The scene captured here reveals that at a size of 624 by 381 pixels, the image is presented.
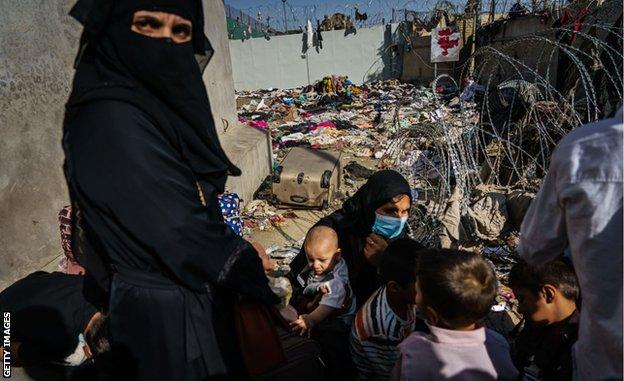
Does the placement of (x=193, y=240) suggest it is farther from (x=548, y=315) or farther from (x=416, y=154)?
(x=416, y=154)

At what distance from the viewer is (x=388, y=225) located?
2562mm

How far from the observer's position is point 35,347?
2039 millimetres

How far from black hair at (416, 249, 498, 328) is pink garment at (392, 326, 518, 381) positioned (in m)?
0.06

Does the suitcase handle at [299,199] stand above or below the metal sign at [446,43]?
below

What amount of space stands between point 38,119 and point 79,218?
2.20 metres

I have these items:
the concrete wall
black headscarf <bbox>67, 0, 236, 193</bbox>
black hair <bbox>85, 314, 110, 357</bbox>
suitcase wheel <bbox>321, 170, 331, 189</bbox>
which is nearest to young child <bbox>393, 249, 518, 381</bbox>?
black headscarf <bbox>67, 0, 236, 193</bbox>

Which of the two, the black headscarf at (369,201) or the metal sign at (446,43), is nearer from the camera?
the black headscarf at (369,201)

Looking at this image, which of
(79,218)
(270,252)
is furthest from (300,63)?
(79,218)

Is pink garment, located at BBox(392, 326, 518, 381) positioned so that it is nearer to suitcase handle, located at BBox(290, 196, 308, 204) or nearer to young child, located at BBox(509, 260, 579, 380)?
young child, located at BBox(509, 260, 579, 380)

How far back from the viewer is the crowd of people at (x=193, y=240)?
876mm

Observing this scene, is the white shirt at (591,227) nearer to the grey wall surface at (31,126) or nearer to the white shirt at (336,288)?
the white shirt at (336,288)

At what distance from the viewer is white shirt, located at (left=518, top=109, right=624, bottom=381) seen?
78 cm

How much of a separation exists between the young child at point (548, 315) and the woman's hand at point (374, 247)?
0.79m

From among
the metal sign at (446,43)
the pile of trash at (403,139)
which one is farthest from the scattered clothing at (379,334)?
the metal sign at (446,43)
